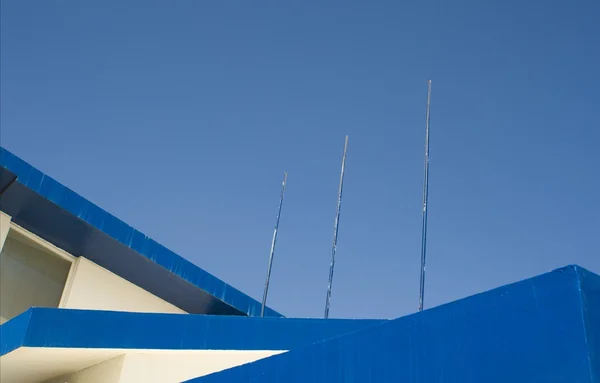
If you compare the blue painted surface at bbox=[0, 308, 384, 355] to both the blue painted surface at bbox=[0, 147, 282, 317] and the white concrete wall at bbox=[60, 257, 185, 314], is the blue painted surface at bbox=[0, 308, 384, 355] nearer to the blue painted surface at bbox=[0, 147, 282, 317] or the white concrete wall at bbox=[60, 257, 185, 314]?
the blue painted surface at bbox=[0, 147, 282, 317]

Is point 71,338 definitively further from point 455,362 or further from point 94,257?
point 455,362

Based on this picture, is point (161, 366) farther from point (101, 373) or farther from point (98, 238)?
point (98, 238)

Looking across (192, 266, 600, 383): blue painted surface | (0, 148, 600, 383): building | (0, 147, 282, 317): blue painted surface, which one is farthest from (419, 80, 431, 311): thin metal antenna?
(0, 147, 282, 317): blue painted surface

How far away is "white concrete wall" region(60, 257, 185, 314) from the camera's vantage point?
10914 mm

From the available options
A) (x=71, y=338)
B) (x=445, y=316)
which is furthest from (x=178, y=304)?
(x=445, y=316)

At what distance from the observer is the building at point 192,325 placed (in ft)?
9.16

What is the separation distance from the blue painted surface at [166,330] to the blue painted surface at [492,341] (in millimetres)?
3085

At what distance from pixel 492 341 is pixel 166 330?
186 inches

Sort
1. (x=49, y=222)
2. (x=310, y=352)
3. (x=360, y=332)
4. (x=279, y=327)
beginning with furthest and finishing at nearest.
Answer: (x=49, y=222) → (x=279, y=327) → (x=310, y=352) → (x=360, y=332)

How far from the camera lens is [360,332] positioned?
3.66m

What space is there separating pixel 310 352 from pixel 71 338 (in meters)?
4.09

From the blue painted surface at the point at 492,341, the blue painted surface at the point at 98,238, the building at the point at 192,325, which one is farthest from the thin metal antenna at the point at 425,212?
the blue painted surface at the point at 98,238

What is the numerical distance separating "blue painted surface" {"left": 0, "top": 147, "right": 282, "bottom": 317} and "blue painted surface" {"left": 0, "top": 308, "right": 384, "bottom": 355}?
3131 millimetres

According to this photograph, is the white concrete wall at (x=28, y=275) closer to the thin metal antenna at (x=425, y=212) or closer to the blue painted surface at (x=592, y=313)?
the thin metal antenna at (x=425, y=212)
